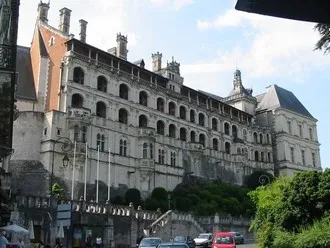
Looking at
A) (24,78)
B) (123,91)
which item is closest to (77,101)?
(24,78)

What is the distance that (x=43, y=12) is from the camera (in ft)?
196

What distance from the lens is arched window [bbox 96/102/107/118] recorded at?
55938mm

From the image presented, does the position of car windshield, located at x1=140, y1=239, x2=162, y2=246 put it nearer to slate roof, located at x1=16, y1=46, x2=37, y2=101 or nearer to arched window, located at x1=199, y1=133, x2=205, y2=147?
slate roof, located at x1=16, y1=46, x2=37, y2=101

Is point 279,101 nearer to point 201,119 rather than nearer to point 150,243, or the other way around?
point 201,119

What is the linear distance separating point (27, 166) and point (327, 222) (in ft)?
115

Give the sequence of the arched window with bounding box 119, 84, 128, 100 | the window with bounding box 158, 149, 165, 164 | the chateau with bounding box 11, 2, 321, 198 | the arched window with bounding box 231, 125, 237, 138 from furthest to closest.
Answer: the arched window with bounding box 231, 125, 237, 138, the window with bounding box 158, 149, 165, 164, the arched window with bounding box 119, 84, 128, 100, the chateau with bounding box 11, 2, 321, 198

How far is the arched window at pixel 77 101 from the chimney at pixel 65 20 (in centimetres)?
892

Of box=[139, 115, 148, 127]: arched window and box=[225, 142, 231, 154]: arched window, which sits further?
box=[225, 142, 231, 154]: arched window

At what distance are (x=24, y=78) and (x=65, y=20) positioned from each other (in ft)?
30.7

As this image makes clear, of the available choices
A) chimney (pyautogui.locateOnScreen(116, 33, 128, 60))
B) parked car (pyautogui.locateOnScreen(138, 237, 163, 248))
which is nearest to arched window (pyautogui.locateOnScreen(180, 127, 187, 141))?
chimney (pyautogui.locateOnScreen(116, 33, 128, 60))

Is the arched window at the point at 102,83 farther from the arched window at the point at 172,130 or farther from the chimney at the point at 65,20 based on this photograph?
the arched window at the point at 172,130

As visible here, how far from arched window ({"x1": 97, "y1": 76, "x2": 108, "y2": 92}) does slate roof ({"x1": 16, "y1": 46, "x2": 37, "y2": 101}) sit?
26.2 ft

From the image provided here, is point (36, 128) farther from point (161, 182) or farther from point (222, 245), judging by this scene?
point (222, 245)

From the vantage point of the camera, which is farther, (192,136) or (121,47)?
(192,136)
